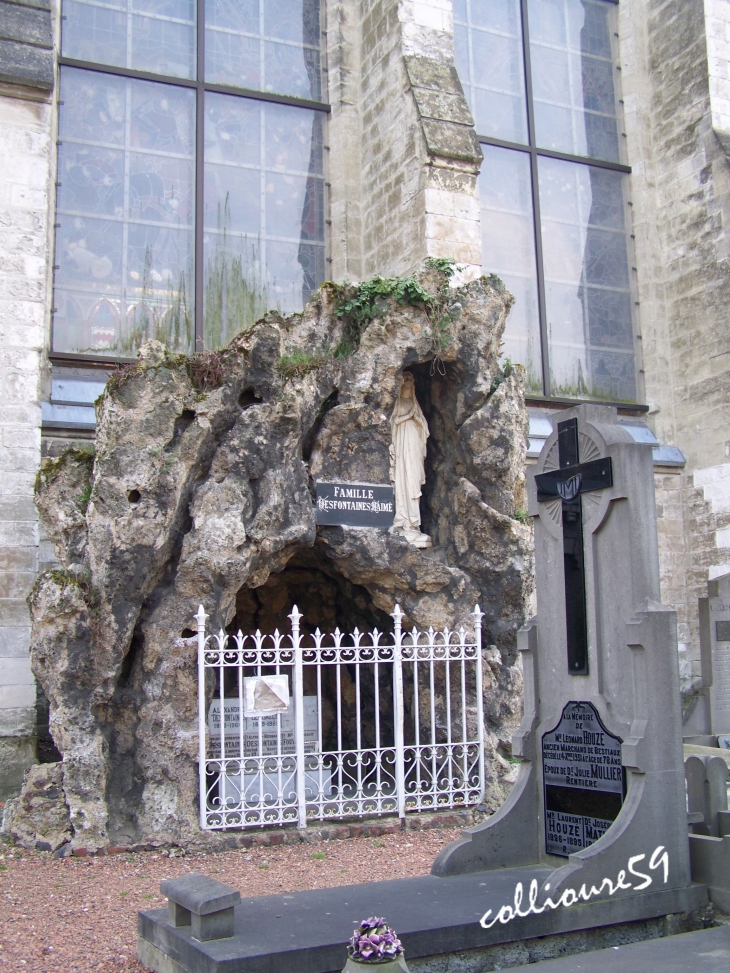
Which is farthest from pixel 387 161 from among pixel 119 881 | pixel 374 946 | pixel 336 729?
pixel 374 946

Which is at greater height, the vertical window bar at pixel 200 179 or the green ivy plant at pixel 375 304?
the vertical window bar at pixel 200 179

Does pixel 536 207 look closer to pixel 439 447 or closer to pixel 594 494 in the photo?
pixel 439 447

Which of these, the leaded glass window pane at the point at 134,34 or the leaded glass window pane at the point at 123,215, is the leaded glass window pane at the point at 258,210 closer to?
the leaded glass window pane at the point at 123,215

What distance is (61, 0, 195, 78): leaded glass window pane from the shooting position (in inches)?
490

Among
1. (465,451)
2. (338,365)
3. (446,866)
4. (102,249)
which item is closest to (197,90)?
(102,249)

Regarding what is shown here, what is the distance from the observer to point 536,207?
14797mm

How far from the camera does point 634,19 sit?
1588cm

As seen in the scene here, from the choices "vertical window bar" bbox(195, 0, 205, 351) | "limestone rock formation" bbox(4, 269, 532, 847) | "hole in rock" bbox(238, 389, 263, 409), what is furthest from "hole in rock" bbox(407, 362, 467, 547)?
"vertical window bar" bbox(195, 0, 205, 351)

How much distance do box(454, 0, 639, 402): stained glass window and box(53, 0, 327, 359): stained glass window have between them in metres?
2.73

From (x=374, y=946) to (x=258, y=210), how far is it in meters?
11.1

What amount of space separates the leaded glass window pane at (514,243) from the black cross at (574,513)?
8.22m

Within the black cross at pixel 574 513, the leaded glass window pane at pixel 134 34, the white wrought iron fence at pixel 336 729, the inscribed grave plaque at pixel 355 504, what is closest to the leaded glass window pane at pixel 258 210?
the leaded glass window pane at pixel 134 34

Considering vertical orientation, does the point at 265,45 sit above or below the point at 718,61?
below

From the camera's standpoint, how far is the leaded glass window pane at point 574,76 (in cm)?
1531
